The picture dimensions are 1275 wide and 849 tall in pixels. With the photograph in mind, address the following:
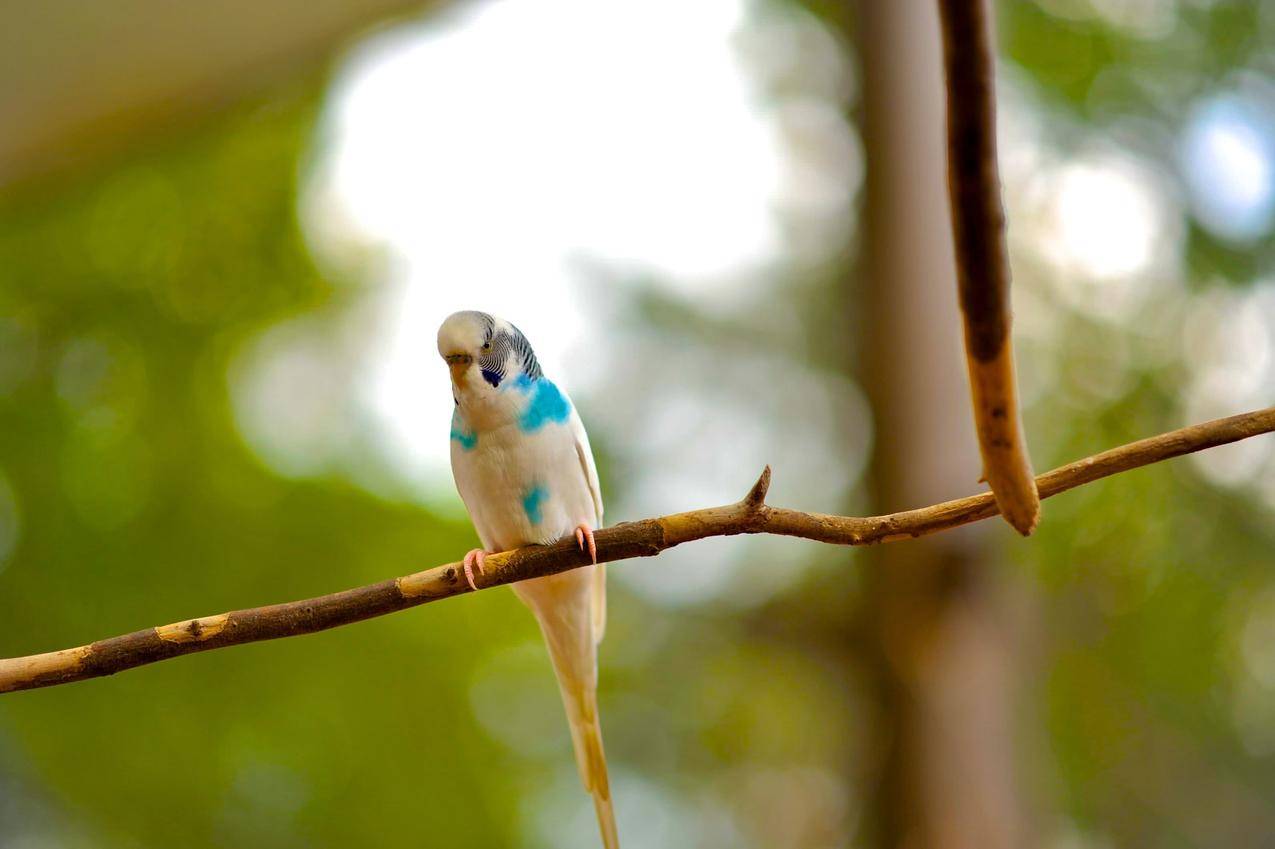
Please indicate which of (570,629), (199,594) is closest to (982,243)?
(570,629)

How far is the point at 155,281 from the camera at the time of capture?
3.81 m

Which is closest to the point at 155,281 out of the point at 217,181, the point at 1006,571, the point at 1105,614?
the point at 217,181

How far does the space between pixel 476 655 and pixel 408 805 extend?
539 mm

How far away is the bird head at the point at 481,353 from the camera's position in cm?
124

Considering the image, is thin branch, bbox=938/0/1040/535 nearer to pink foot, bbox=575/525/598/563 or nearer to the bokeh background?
pink foot, bbox=575/525/598/563

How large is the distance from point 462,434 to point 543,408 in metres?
0.12

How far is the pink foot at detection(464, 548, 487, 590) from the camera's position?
1160 millimetres

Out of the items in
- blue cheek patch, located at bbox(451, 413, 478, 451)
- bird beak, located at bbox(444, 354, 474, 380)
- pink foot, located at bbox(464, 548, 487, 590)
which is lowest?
pink foot, located at bbox(464, 548, 487, 590)

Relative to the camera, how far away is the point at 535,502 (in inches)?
57.4

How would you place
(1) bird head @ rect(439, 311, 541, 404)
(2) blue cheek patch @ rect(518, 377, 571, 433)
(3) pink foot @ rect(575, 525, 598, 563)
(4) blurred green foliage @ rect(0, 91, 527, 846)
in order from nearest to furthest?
(3) pink foot @ rect(575, 525, 598, 563) → (1) bird head @ rect(439, 311, 541, 404) → (2) blue cheek patch @ rect(518, 377, 571, 433) → (4) blurred green foliage @ rect(0, 91, 527, 846)

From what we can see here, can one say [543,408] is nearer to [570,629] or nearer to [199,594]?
[570,629]

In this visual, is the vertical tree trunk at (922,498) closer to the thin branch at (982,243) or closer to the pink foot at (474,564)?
the pink foot at (474,564)

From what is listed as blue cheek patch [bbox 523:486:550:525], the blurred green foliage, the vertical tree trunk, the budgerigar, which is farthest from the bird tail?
the blurred green foliage

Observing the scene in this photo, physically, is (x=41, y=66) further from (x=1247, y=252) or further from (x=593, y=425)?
(x=1247, y=252)
